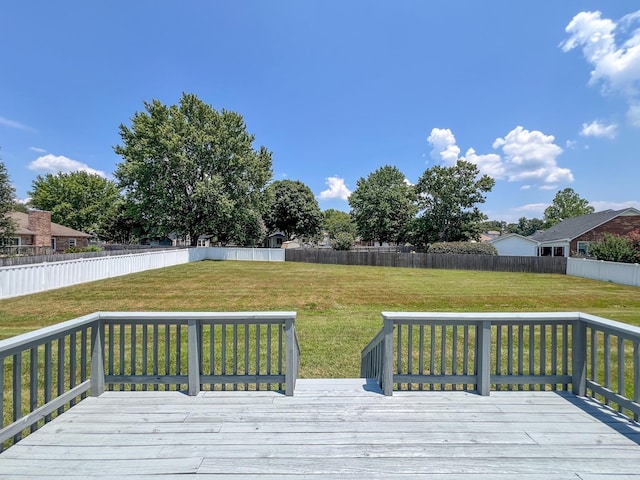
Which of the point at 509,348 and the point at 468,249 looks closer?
the point at 509,348

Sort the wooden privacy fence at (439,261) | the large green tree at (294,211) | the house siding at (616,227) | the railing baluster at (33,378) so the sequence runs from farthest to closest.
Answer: the large green tree at (294,211) < the house siding at (616,227) < the wooden privacy fence at (439,261) < the railing baluster at (33,378)

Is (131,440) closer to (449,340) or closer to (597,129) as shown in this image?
(449,340)

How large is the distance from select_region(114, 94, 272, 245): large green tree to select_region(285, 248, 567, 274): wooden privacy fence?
24.1ft

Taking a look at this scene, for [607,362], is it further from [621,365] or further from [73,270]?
[73,270]

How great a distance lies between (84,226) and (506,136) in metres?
49.8

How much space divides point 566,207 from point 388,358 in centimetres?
6135

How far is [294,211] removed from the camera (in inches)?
1582

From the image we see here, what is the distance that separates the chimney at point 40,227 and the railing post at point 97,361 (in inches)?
1183

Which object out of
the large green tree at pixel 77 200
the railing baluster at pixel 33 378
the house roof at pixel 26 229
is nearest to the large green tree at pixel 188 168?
the house roof at pixel 26 229

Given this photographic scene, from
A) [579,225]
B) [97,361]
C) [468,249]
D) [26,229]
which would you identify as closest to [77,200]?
[26,229]

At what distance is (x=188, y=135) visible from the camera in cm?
2606

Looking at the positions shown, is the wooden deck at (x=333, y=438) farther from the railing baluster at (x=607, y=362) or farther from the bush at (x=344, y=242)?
the bush at (x=344, y=242)

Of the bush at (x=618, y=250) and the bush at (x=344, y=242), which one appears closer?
the bush at (x=618, y=250)

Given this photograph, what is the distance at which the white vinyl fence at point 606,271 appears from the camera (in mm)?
13938
